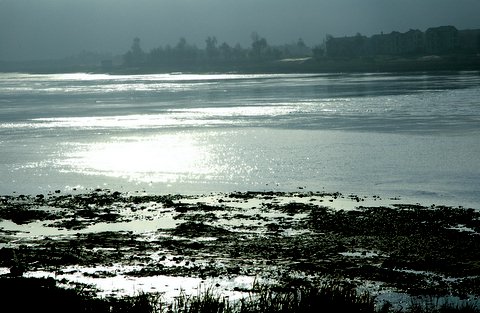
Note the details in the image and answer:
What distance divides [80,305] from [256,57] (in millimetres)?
185427

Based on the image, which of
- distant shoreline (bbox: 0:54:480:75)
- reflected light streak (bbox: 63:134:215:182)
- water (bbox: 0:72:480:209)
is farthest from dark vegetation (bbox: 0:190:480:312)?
distant shoreline (bbox: 0:54:480:75)

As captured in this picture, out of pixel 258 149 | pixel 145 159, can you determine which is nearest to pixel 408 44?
pixel 258 149

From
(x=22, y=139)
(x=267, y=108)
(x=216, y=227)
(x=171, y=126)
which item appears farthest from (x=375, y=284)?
(x=267, y=108)

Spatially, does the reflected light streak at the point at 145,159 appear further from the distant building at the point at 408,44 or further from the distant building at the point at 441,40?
the distant building at the point at 441,40

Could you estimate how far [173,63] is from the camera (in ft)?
640

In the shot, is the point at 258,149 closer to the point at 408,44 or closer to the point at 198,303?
the point at 198,303

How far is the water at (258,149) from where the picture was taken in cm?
2191

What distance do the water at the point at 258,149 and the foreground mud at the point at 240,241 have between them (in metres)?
1.78

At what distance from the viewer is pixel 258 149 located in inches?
1137

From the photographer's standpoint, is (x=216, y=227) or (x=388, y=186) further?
(x=388, y=186)

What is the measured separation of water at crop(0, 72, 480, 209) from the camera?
21906 mm

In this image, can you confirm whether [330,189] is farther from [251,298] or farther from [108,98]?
[108,98]

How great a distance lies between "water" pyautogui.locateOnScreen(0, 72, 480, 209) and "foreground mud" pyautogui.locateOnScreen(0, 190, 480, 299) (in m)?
1.78

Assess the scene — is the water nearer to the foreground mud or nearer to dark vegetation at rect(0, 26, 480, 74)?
the foreground mud
